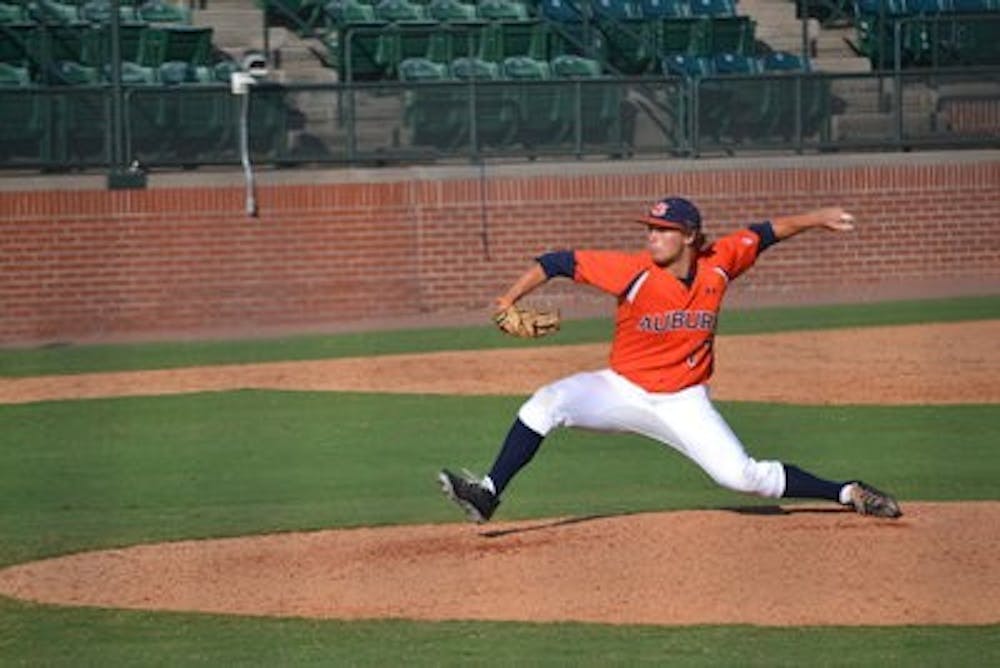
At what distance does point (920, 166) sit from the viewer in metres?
24.0

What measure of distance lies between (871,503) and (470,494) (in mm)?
1828

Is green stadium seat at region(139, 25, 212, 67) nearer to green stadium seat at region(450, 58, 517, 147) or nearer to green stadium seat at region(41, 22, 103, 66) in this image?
green stadium seat at region(41, 22, 103, 66)

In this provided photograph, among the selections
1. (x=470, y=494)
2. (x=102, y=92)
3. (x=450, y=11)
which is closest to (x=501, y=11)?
(x=450, y=11)

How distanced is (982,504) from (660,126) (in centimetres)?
1269

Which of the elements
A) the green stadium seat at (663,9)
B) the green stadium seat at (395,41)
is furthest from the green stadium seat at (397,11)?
the green stadium seat at (663,9)

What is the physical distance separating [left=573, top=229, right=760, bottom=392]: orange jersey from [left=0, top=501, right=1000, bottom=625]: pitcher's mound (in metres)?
0.75

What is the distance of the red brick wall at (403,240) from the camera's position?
839 inches

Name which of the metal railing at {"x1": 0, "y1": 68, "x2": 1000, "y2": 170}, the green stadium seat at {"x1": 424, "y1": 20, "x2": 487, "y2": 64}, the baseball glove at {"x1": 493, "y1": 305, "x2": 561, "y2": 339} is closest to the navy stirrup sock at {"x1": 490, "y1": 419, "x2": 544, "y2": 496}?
the baseball glove at {"x1": 493, "y1": 305, "x2": 561, "y2": 339}

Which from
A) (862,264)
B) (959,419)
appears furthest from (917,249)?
(959,419)

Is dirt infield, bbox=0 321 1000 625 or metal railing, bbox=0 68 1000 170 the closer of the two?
dirt infield, bbox=0 321 1000 625

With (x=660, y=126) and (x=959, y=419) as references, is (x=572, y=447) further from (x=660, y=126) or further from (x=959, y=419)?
(x=660, y=126)

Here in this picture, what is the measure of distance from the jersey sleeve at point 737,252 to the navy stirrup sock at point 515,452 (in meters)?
1.09

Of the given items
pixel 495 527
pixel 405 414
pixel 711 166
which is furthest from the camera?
pixel 711 166

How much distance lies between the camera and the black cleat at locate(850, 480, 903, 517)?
34.4 feet
